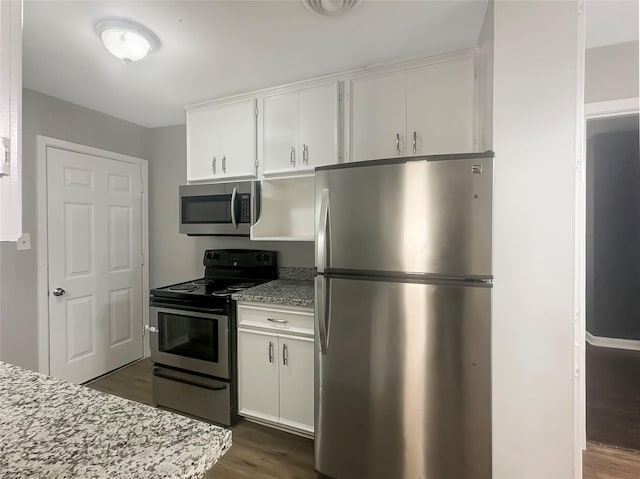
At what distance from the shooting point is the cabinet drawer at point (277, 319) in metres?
1.98

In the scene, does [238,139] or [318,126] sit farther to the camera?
[238,139]

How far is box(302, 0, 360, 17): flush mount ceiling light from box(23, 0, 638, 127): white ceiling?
52 millimetres

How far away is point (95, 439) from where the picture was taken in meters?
0.66

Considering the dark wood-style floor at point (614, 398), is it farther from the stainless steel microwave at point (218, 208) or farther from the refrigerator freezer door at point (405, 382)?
the stainless steel microwave at point (218, 208)

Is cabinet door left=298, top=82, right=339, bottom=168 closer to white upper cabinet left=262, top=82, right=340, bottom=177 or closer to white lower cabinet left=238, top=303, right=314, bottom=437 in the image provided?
white upper cabinet left=262, top=82, right=340, bottom=177

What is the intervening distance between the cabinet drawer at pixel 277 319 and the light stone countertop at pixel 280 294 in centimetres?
6

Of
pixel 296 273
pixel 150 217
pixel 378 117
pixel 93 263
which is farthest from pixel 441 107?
pixel 93 263

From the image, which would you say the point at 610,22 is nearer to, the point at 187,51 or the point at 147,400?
the point at 187,51

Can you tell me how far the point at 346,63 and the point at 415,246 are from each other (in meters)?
1.29

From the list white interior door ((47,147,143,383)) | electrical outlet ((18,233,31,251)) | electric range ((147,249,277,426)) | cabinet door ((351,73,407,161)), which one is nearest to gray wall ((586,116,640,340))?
cabinet door ((351,73,407,161))

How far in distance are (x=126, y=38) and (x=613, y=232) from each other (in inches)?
201

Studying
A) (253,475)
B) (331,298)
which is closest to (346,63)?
(331,298)

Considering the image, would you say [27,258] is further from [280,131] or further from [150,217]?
[280,131]

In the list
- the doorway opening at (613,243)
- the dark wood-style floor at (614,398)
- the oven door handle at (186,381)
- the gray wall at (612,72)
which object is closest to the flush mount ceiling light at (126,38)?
the oven door handle at (186,381)
